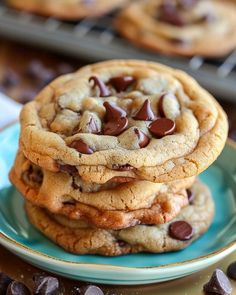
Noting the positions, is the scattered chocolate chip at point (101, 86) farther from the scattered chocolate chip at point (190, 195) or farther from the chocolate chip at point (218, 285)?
the chocolate chip at point (218, 285)

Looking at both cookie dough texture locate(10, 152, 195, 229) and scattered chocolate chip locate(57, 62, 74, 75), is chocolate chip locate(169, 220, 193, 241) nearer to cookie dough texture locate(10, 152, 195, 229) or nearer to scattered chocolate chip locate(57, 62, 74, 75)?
cookie dough texture locate(10, 152, 195, 229)

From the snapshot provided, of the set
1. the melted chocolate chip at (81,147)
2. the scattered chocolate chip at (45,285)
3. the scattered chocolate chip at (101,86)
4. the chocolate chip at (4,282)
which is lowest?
the chocolate chip at (4,282)

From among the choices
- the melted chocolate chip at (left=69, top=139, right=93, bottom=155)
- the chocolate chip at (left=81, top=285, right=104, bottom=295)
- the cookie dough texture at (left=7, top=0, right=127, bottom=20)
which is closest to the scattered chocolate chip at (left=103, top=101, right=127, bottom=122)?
the melted chocolate chip at (left=69, top=139, right=93, bottom=155)

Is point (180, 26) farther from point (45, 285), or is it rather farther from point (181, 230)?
point (45, 285)

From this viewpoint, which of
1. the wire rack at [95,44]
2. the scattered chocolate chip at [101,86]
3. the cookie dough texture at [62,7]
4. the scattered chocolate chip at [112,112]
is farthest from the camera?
the cookie dough texture at [62,7]

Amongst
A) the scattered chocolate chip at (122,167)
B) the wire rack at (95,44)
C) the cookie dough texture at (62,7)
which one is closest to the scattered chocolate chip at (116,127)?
the scattered chocolate chip at (122,167)

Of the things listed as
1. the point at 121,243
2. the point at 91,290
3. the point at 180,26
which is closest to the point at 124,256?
the point at 121,243
